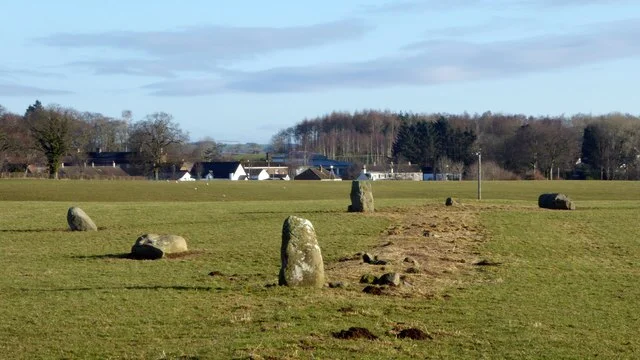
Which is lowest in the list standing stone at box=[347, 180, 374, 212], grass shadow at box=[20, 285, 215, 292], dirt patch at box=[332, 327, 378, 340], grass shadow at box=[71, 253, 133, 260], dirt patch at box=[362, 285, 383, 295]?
grass shadow at box=[71, 253, 133, 260]

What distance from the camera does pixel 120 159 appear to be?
167000mm

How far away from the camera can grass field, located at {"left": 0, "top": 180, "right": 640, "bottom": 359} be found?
1396 cm

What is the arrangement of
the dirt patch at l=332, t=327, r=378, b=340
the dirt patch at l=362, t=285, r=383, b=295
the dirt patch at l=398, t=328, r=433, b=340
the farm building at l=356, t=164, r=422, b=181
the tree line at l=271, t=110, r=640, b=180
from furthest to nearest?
the farm building at l=356, t=164, r=422, b=181 < the tree line at l=271, t=110, r=640, b=180 < the dirt patch at l=362, t=285, r=383, b=295 < the dirt patch at l=398, t=328, r=433, b=340 < the dirt patch at l=332, t=327, r=378, b=340

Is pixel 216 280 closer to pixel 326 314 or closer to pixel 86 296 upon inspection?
pixel 86 296

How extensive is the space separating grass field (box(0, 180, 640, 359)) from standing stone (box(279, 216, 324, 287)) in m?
0.44

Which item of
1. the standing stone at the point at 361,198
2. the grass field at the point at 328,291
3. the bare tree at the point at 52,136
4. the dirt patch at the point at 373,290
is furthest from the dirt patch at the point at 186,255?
the bare tree at the point at 52,136

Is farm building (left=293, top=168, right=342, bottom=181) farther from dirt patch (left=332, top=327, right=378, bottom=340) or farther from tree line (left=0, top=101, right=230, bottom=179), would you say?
dirt patch (left=332, top=327, right=378, bottom=340)

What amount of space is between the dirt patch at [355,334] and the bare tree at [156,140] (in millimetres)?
122385

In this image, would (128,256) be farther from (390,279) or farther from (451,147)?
(451,147)

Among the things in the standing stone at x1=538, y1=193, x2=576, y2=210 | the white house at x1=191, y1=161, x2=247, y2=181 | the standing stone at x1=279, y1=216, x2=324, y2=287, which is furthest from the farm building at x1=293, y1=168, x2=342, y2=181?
the standing stone at x1=279, y1=216, x2=324, y2=287

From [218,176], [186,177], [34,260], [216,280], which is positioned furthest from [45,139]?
[216,280]

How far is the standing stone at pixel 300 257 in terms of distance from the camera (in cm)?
1973

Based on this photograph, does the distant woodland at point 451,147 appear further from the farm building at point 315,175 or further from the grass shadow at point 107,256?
the grass shadow at point 107,256

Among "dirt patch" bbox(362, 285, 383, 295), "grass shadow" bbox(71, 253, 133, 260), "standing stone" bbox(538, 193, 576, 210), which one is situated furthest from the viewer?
"standing stone" bbox(538, 193, 576, 210)
